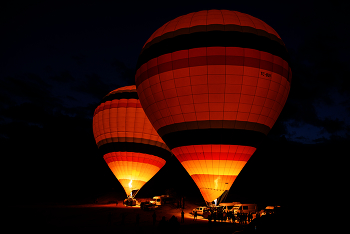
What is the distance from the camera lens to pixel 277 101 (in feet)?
49.5

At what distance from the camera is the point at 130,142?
22438 mm

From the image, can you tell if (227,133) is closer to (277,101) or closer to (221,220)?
(277,101)

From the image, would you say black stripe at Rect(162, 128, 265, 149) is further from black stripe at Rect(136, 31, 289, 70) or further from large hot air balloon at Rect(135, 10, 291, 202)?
black stripe at Rect(136, 31, 289, 70)

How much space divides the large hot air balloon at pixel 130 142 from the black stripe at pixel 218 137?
801 centimetres

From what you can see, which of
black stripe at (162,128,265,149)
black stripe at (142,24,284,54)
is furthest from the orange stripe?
black stripe at (142,24,284,54)

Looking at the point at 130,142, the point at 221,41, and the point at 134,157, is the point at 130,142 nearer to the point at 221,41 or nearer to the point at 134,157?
the point at 134,157

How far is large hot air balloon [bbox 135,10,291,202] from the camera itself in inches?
548

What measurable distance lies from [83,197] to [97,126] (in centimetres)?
1572

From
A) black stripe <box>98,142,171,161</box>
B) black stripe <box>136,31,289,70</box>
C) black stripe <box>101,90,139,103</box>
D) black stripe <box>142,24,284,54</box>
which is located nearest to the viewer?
black stripe <box>136,31,289,70</box>

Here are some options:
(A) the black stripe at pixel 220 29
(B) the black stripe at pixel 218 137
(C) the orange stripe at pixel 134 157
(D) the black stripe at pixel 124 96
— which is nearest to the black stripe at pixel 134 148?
(C) the orange stripe at pixel 134 157

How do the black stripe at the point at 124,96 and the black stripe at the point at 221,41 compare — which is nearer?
the black stripe at the point at 221,41

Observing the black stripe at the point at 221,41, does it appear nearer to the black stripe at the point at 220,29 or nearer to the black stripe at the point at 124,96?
the black stripe at the point at 220,29

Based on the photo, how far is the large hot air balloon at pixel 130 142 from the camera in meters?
22.5

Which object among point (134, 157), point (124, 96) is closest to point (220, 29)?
point (124, 96)
